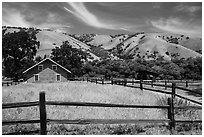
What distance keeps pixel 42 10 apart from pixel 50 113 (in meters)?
5.23

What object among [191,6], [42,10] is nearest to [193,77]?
[191,6]

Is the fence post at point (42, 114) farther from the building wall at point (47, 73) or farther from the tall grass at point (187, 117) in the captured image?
the building wall at point (47, 73)

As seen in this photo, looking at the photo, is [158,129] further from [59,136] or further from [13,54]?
[13,54]

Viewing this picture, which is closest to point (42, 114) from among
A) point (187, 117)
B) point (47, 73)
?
point (187, 117)

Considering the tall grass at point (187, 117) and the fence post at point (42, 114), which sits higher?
the fence post at point (42, 114)

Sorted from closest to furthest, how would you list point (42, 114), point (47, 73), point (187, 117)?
1. point (42, 114)
2. point (187, 117)
3. point (47, 73)

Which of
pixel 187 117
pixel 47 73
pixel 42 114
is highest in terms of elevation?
→ pixel 42 114

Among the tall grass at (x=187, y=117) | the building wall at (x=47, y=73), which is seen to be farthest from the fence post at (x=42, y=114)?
the building wall at (x=47, y=73)

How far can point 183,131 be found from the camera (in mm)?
7926

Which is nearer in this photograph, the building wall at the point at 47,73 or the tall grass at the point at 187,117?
the tall grass at the point at 187,117

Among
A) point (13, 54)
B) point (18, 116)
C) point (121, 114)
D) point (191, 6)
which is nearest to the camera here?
point (18, 116)

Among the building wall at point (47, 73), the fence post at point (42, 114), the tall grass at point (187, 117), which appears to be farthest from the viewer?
the building wall at point (47, 73)

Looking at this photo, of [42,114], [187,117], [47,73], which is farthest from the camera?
[47,73]

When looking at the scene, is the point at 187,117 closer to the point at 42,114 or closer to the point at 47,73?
the point at 42,114
